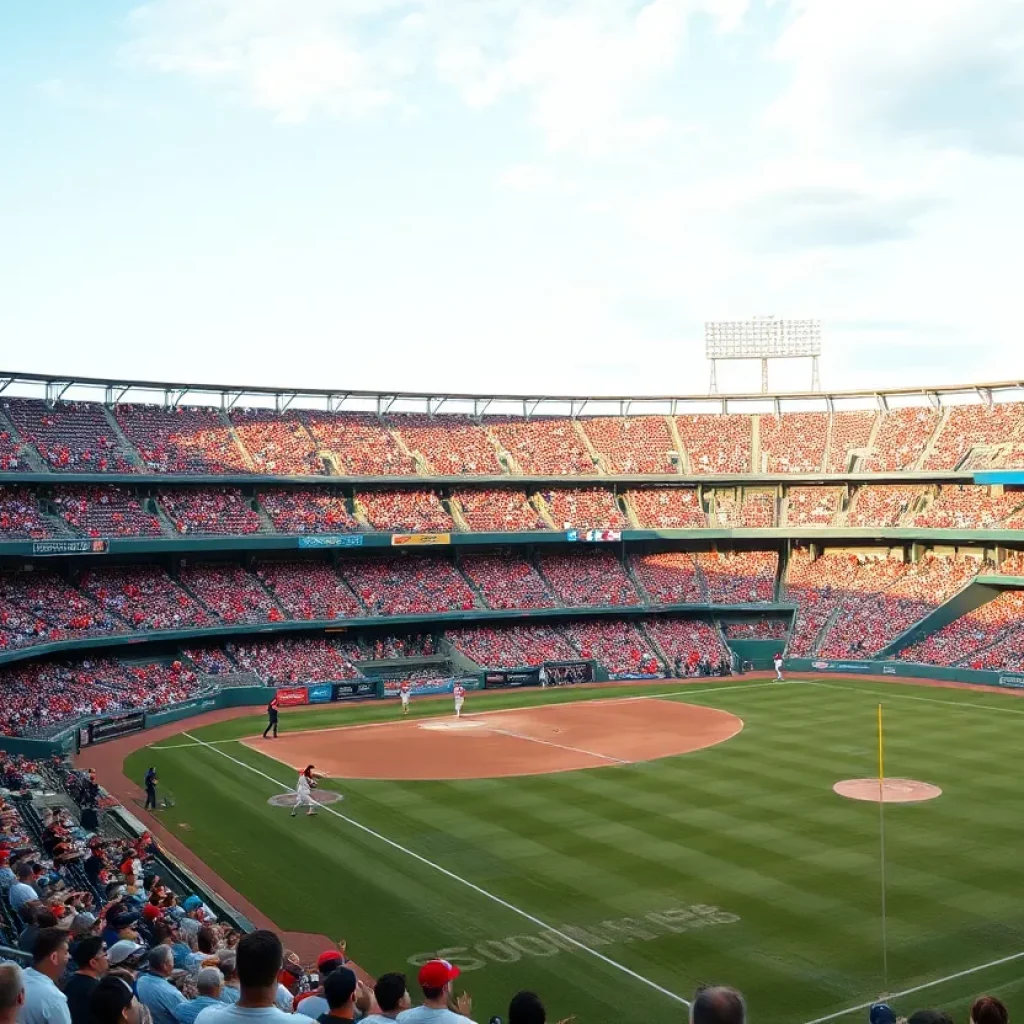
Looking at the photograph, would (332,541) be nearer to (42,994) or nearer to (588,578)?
(588,578)

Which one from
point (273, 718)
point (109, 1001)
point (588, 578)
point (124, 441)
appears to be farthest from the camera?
point (588, 578)

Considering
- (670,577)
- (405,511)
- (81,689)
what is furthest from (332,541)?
(670,577)

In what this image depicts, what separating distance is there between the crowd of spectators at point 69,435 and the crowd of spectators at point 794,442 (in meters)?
37.3

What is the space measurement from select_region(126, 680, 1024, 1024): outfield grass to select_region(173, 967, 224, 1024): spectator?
9.53 m

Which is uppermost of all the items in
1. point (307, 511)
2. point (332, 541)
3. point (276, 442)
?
point (276, 442)

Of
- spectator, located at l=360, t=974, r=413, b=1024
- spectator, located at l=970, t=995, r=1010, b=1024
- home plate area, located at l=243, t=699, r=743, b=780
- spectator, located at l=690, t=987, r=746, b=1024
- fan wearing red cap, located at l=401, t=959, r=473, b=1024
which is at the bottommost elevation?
home plate area, located at l=243, t=699, r=743, b=780

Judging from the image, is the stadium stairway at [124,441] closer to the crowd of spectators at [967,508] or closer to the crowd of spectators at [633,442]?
the crowd of spectators at [633,442]

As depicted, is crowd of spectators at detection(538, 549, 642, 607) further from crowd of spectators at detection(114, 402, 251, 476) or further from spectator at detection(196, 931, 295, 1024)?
spectator at detection(196, 931, 295, 1024)

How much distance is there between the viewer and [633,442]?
66.7 m

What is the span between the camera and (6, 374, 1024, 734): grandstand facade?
1858 inches

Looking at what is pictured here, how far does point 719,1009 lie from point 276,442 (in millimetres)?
54715

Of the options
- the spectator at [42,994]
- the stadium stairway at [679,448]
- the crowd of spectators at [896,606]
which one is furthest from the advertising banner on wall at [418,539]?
the spectator at [42,994]

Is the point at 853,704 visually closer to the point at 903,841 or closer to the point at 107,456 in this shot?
the point at 903,841

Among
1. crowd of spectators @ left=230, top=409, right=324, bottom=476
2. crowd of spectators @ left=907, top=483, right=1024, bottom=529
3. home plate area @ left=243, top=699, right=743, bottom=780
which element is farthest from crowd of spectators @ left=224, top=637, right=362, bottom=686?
crowd of spectators @ left=907, top=483, right=1024, bottom=529
